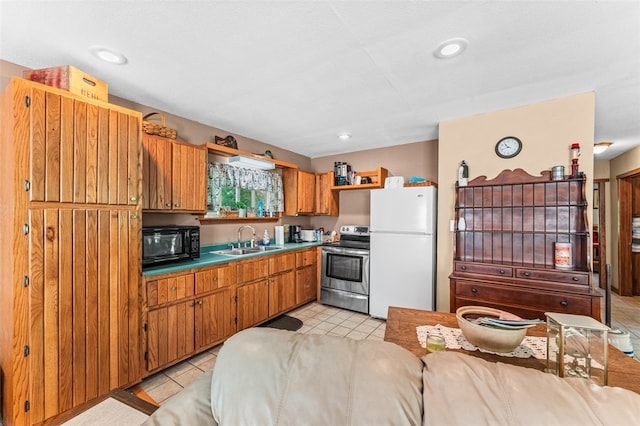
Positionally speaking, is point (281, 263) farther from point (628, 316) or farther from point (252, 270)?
point (628, 316)

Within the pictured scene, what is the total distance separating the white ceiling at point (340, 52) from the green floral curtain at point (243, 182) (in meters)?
0.78

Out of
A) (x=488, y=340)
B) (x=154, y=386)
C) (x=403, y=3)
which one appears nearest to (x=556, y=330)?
(x=488, y=340)

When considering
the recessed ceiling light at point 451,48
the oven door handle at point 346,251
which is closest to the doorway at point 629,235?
the oven door handle at point 346,251

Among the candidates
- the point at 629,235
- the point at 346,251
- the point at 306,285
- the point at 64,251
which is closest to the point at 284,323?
the point at 306,285

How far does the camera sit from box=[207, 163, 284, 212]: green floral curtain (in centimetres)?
325

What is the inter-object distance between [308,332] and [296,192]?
2093 millimetres

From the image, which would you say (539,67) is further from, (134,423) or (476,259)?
(134,423)

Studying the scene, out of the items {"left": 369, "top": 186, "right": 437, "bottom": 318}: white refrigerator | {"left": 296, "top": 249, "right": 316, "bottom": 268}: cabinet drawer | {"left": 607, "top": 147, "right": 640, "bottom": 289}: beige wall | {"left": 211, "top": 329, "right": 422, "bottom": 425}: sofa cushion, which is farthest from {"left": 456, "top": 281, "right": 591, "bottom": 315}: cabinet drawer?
{"left": 607, "top": 147, "right": 640, "bottom": 289}: beige wall

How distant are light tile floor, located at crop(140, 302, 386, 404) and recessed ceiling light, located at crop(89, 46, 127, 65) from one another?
8.27 ft

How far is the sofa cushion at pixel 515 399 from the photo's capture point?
576mm

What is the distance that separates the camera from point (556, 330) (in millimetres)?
956

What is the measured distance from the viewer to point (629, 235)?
14.2 feet

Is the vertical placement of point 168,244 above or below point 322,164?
below

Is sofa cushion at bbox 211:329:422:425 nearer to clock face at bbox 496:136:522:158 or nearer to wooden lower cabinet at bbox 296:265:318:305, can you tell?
clock face at bbox 496:136:522:158
